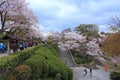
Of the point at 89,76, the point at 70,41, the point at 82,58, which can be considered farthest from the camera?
the point at 70,41

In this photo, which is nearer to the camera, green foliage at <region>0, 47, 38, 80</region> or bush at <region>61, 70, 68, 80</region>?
green foliage at <region>0, 47, 38, 80</region>

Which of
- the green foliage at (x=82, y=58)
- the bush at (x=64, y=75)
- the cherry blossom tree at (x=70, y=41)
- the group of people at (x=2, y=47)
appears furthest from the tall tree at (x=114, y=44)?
the cherry blossom tree at (x=70, y=41)

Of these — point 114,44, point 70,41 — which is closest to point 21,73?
point 114,44

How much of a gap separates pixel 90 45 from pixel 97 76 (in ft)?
49.7

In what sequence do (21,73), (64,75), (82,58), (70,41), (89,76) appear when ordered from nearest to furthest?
(21,73) → (64,75) → (89,76) → (82,58) → (70,41)

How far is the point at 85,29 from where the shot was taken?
70.1 metres

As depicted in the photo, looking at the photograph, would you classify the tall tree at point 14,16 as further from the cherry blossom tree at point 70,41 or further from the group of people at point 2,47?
the cherry blossom tree at point 70,41

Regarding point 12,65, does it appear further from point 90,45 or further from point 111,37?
point 90,45

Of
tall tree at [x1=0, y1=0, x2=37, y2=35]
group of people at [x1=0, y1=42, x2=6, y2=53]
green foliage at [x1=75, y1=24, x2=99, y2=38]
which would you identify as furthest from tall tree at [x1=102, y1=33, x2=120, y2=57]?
green foliage at [x1=75, y1=24, x2=99, y2=38]

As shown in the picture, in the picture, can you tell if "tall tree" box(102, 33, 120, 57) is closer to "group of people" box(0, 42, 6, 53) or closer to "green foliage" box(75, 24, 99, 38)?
"group of people" box(0, 42, 6, 53)

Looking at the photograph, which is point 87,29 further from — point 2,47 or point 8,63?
point 8,63

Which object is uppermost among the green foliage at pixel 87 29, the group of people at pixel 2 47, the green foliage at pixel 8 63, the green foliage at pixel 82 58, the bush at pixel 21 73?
the green foliage at pixel 87 29

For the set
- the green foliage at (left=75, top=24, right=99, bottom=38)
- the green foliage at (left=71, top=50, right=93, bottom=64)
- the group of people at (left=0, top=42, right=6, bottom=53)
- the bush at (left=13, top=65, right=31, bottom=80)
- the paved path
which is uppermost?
the green foliage at (left=75, top=24, right=99, bottom=38)

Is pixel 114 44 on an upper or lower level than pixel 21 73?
upper
